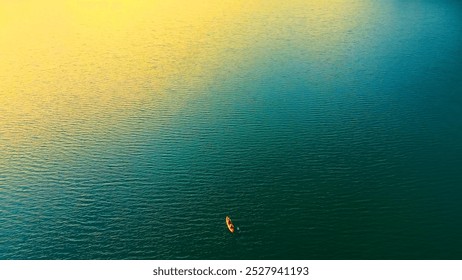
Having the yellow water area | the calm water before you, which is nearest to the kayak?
the calm water

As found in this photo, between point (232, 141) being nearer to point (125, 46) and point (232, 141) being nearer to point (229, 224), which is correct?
point (229, 224)

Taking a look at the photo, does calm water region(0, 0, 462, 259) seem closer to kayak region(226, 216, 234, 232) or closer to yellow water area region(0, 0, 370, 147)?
yellow water area region(0, 0, 370, 147)

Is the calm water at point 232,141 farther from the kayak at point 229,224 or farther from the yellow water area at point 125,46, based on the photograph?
the kayak at point 229,224

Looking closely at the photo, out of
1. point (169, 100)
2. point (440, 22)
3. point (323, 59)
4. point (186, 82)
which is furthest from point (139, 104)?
point (440, 22)

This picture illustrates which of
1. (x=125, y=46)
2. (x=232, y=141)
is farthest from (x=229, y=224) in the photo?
(x=125, y=46)

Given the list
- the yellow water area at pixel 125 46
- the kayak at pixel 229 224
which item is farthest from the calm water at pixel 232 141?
the kayak at pixel 229 224
